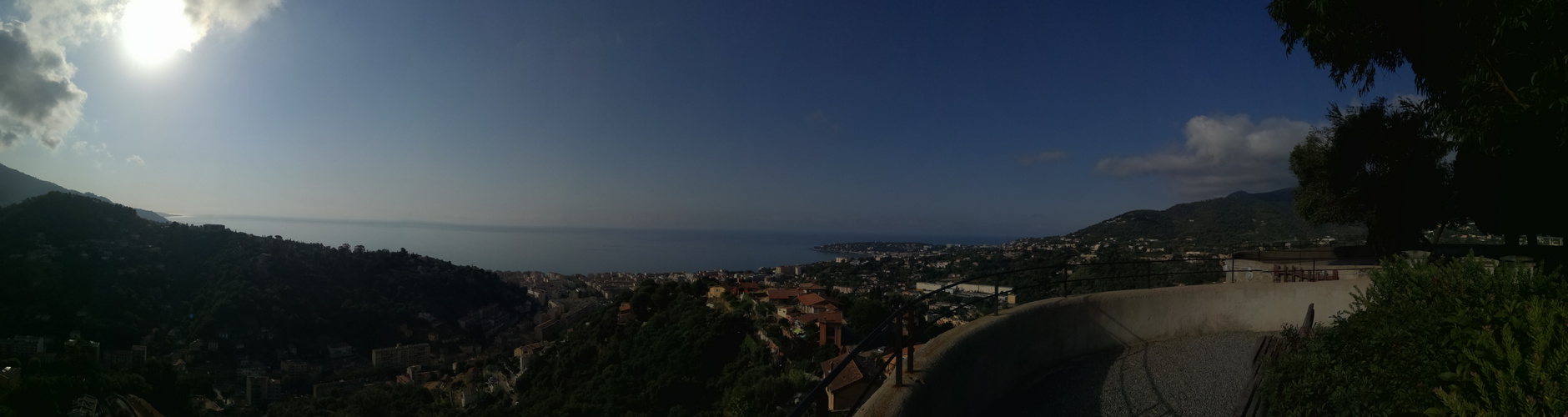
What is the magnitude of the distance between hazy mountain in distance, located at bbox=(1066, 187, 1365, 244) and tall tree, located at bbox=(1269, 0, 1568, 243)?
20.7 metres

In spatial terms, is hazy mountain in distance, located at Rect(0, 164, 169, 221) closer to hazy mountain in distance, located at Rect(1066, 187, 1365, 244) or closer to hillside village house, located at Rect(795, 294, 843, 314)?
hillside village house, located at Rect(795, 294, 843, 314)

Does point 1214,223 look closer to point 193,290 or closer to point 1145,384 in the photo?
point 1145,384

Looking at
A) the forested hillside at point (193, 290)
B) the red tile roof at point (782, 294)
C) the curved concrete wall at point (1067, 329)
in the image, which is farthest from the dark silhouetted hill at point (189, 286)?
the curved concrete wall at point (1067, 329)

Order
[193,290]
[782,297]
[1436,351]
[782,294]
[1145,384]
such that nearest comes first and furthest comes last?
1. [1436,351]
2. [1145,384]
3. [782,297]
4. [782,294]
5. [193,290]

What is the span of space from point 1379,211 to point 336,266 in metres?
58.6

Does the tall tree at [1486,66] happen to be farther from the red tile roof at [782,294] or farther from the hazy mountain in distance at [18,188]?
the hazy mountain in distance at [18,188]

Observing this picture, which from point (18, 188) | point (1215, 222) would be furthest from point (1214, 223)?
point (18, 188)

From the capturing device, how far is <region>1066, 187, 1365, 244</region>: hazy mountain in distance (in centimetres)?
2717

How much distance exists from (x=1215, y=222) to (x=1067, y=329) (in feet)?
116

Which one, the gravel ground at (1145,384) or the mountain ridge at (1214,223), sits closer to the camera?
the gravel ground at (1145,384)

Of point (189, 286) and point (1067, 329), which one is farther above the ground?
point (1067, 329)

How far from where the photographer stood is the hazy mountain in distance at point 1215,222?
89.1ft

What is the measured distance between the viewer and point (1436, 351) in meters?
2.43

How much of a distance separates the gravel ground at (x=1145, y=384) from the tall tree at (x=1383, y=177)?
33.6ft
